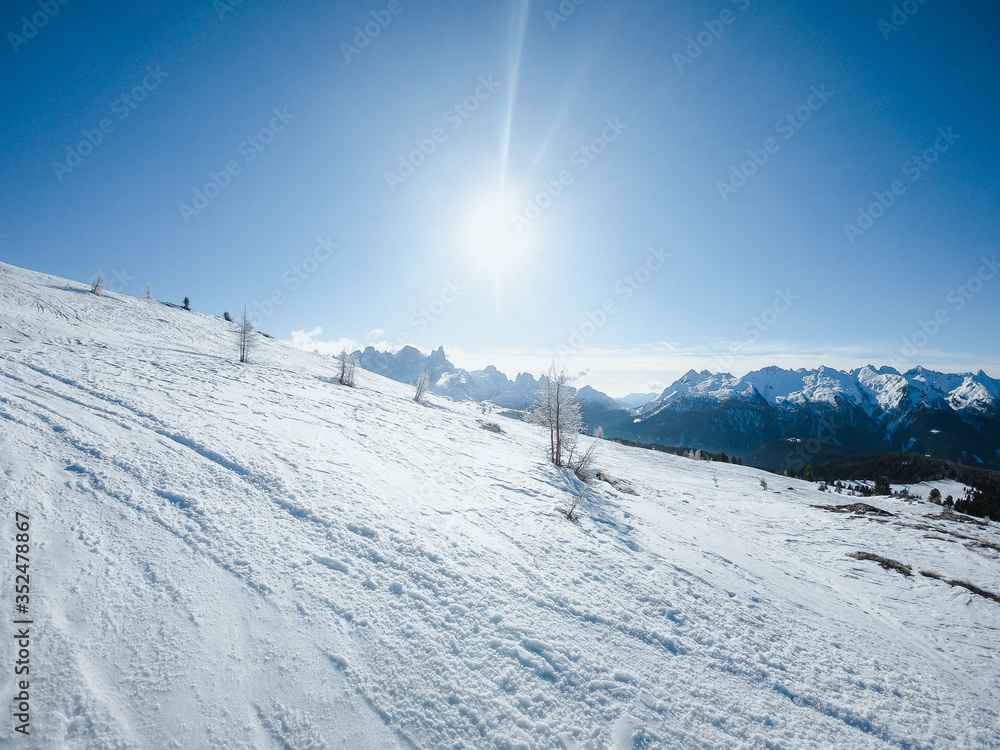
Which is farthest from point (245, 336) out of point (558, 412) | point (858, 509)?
point (858, 509)

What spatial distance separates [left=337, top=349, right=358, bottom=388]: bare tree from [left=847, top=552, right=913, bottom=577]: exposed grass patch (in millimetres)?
29724

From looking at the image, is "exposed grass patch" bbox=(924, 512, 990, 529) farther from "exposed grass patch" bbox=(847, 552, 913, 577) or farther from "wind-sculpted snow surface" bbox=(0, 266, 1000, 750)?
"wind-sculpted snow surface" bbox=(0, 266, 1000, 750)

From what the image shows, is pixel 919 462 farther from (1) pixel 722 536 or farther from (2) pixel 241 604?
(2) pixel 241 604

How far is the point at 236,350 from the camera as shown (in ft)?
86.0

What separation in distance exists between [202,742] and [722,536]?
644 inches

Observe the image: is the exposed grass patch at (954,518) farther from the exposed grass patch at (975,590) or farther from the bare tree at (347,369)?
the bare tree at (347,369)

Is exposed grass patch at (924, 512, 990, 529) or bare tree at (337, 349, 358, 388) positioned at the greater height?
bare tree at (337, 349, 358, 388)

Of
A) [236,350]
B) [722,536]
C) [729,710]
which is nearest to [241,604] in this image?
[729,710]

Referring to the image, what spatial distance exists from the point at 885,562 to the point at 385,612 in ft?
67.6

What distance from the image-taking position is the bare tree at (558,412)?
18438 mm

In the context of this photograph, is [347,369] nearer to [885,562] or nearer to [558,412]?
[558,412]

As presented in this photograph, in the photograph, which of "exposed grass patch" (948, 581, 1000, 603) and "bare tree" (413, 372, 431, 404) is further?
"bare tree" (413, 372, 431, 404)

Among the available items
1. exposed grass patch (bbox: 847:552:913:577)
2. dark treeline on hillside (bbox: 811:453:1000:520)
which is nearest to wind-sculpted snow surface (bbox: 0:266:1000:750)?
exposed grass patch (bbox: 847:552:913:577)

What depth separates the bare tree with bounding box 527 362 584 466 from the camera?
726 inches
